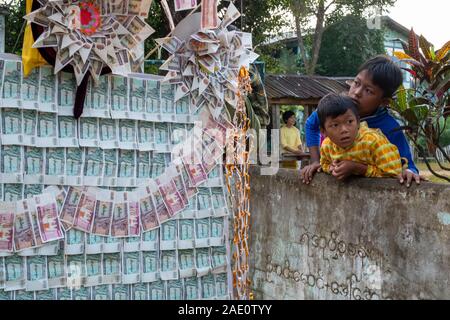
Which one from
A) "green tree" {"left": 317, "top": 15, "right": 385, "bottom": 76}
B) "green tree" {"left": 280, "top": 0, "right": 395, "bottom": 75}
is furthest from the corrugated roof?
"green tree" {"left": 317, "top": 15, "right": 385, "bottom": 76}

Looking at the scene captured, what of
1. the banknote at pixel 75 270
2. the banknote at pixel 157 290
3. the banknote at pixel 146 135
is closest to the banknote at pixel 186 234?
the banknote at pixel 157 290

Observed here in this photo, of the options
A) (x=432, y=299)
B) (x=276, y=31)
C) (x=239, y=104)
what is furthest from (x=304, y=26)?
(x=432, y=299)

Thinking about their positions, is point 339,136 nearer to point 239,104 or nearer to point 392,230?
point 392,230

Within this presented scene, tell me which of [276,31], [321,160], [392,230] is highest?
[276,31]

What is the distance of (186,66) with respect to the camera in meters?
3.62

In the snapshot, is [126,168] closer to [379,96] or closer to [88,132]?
[88,132]

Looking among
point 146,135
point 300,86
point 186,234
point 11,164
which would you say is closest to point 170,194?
point 186,234

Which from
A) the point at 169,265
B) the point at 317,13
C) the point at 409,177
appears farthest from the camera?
the point at 317,13

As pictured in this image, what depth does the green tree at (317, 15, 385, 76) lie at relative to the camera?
74.0ft

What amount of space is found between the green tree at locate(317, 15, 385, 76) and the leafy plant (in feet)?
64.4

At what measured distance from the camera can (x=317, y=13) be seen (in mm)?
19875

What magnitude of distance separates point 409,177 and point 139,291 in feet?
5.55

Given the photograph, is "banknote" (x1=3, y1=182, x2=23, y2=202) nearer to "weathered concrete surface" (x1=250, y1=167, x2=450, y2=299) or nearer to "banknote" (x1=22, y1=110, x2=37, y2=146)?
"banknote" (x1=22, y1=110, x2=37, y2=146)

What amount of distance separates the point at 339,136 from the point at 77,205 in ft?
4.83
